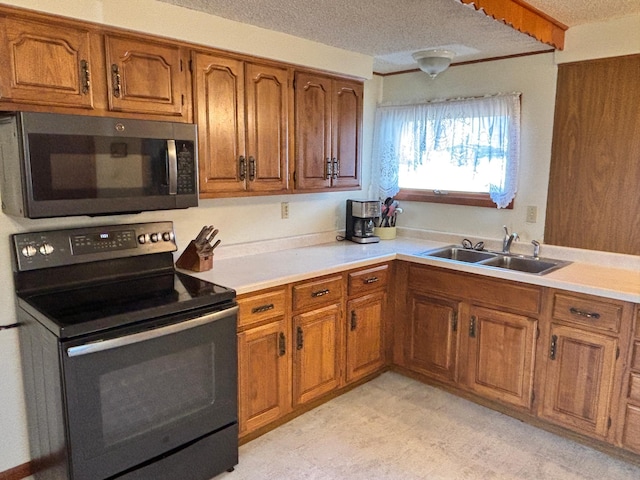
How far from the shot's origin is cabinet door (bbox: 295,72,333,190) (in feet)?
9.23

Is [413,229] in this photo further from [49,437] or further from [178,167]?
[49,437]

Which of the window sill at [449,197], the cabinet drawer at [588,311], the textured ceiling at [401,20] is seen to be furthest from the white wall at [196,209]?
the cabinet drawer at [588,311]

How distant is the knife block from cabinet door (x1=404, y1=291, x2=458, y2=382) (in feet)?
4.33

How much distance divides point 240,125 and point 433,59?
1.33 meters

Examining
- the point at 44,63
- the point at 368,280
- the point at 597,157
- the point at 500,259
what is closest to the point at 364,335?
the point at 368,280

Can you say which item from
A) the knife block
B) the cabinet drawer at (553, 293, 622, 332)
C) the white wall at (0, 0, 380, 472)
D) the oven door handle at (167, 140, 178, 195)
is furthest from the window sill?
the oven door handle at (167, 140, 178, 195)

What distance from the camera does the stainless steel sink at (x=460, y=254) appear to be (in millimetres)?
3170

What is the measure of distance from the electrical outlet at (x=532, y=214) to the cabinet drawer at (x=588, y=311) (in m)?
0.72

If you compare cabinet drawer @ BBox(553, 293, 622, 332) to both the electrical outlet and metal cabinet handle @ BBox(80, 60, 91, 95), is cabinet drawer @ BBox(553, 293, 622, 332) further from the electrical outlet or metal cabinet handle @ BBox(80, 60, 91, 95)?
metal cabinet handle @ BBox(80, 60, 91, 95)

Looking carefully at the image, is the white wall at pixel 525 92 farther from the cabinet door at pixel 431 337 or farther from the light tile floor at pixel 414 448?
the light tile floor at pixel 414 448

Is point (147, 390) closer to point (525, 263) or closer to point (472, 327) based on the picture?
point (472, 327)

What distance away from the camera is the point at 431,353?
3.04m

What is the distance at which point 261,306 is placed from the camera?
7.82 feet

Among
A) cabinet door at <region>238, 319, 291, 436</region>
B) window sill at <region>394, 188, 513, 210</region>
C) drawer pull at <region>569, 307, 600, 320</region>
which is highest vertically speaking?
window sill at <region>394, 188, 513, 210</region>
